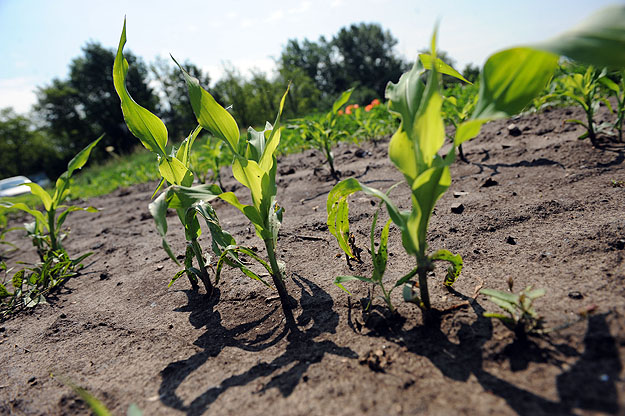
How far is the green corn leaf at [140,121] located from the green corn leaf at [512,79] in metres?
1.18

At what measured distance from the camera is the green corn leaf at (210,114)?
4.01 ft

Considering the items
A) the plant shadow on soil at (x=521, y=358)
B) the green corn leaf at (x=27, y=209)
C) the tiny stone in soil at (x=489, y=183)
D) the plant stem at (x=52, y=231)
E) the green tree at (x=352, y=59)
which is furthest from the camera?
the green tree at (x=352, y=59)

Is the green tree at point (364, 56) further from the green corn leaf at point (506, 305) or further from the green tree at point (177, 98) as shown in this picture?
the green corn leaf at point (506, 305)

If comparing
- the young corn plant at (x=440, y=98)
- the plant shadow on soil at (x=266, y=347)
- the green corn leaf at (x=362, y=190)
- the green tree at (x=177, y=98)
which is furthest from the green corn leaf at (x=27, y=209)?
the green tree at (x=177, y=98)

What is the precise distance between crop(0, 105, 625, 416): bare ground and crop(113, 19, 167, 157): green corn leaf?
74 cm

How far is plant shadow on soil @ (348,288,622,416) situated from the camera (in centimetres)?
77

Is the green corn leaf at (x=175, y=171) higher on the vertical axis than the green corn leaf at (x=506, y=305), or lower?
higher

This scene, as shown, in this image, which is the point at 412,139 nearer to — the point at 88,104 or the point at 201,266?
the point at 201,266

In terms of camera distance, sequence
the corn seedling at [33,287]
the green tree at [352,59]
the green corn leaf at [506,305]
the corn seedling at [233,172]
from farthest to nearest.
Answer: the green tree at [352,59]
the corn seedling at [33,287]
the corn seedling at [233,172]
the green corn leaf at [506,305]

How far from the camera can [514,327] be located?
988 millimetres

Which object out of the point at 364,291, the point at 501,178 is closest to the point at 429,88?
the point at 364,291

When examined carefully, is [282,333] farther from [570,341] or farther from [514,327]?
[570,341]

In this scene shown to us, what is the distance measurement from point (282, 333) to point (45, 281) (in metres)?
1.66

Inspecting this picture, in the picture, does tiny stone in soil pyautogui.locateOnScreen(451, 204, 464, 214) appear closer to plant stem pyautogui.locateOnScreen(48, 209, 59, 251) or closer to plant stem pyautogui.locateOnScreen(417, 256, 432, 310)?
plant stem pyautogui.locateOnScreen(417, 256, 432, 310)
